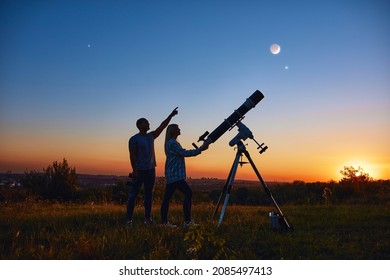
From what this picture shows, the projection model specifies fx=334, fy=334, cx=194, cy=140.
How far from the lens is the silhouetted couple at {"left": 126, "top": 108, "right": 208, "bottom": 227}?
6922mm

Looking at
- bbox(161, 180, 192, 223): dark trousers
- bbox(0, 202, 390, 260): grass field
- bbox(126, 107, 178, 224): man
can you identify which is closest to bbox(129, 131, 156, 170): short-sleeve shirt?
bbox(126, 107, 178, 224): man

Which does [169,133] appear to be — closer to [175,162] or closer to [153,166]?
[175,162]

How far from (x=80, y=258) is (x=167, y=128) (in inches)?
135

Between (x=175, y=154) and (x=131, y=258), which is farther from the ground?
(x=175, y=154)

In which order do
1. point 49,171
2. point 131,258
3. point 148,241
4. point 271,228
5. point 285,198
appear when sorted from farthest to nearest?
point 285,198, point 49,171, point 271,228, point 148,241, point 131,258

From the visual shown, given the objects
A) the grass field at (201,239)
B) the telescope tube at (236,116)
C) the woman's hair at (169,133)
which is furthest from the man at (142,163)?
the telescope tube at (236,116)

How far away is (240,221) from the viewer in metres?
7.30

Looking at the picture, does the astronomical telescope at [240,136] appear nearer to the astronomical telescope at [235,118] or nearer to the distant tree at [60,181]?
the astronomical telescope at [235,118]

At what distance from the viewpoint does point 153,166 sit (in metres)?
7.36

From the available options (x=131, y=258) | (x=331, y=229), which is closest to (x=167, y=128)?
(x=131, y=258)

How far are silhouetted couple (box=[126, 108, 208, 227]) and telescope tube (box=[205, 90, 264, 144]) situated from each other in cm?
28

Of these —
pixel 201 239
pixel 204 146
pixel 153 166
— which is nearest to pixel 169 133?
pixel 153 166

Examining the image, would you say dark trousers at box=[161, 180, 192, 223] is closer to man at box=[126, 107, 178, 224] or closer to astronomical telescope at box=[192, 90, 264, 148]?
man at box=[126, 107, 178, 224]
